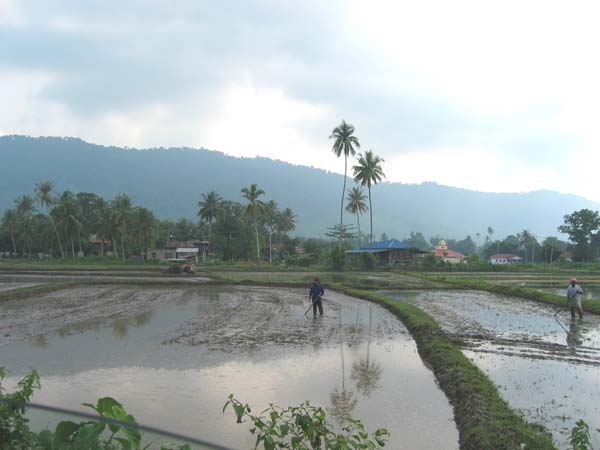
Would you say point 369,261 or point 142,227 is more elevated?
point 142,227

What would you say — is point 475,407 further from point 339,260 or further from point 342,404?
point 339,260

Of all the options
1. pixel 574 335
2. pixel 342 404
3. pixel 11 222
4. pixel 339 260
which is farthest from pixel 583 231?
pixel 11 222

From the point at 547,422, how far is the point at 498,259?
99358 mm

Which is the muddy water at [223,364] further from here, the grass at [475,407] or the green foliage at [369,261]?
the green foliage at [369,261]

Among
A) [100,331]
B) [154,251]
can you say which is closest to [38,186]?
[154,251]

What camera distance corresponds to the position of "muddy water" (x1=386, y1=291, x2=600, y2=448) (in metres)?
7.07

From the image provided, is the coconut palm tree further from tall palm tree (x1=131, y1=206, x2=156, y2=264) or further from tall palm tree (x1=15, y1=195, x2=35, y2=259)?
tall palm tree (x1=15, y1=195, x2=35, y2=259)

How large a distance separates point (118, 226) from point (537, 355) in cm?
6234

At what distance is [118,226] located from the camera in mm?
64250

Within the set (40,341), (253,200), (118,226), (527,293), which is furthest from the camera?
(118,226)

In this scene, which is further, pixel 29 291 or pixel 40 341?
pixel 29 291

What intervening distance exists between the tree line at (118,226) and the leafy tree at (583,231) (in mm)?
47120

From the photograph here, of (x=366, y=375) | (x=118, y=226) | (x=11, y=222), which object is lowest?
(x=366, y=375)

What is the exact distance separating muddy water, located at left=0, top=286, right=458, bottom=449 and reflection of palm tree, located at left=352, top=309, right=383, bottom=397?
21mm
